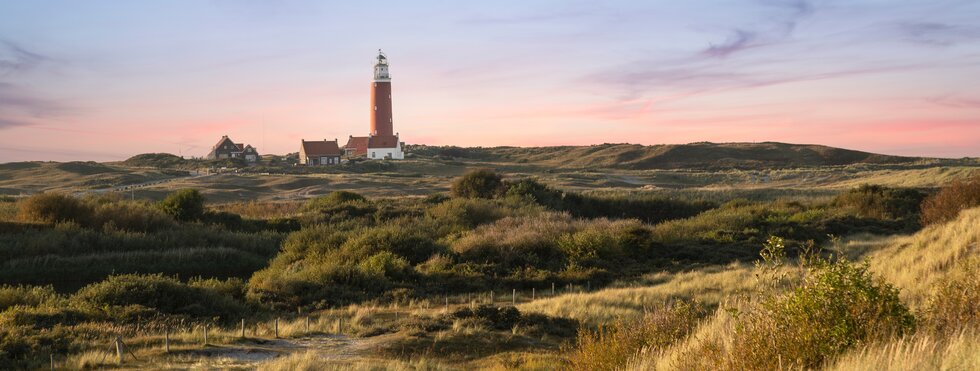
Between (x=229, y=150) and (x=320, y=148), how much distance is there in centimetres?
2266

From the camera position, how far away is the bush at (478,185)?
45594mm

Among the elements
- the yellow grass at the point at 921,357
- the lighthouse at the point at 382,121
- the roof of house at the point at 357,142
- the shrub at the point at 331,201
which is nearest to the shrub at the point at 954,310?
the yellow grass at the point at 921,357

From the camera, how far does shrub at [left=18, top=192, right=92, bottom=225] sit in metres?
30.4

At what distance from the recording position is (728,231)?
107 feet

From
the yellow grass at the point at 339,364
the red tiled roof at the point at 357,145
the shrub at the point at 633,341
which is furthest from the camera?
the red tiled roof at the point at 357,145

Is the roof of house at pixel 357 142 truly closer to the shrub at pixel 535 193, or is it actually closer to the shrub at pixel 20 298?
the shrub at pixel 535 193

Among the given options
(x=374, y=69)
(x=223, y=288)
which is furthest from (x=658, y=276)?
(x=374, y=69)

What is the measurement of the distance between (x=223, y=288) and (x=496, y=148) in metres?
146

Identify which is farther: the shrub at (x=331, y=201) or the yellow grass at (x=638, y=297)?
the shrub at (x=331, y=201)

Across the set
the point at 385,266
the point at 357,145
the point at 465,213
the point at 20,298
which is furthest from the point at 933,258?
the point at 357,145

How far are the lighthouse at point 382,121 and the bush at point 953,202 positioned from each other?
271 feet

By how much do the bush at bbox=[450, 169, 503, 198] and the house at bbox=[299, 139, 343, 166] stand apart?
62732 millimetres

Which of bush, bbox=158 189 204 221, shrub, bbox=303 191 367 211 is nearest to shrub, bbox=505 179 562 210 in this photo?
shrub, bbox=303 191 367 211

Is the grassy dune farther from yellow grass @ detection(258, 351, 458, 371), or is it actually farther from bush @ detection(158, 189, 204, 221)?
bush @ detection(158, 189, 204, 221)
